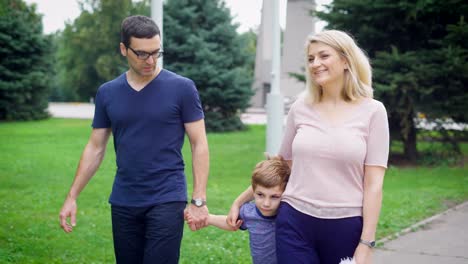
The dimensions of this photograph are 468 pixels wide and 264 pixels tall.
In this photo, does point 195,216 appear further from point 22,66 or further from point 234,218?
point 22,66

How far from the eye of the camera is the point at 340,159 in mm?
3049

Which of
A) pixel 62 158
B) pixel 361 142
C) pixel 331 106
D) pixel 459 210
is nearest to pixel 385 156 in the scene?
pixel 361 142

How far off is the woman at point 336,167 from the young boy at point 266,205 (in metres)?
0.22

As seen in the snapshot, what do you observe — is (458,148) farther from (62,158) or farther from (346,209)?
(346,209)

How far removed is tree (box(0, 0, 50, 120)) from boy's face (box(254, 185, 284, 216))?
29.2 m

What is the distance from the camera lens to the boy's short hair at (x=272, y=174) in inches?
135

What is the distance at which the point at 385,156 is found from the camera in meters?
3.10

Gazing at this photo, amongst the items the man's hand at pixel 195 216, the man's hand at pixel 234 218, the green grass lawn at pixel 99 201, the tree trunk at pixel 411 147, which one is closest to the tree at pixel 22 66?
the green grass lawn at pixel 99 201

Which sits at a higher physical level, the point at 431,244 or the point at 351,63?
the point at 351,63

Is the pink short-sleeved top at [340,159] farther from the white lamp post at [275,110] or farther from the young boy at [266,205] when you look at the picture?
the white lamp post at [275,110]

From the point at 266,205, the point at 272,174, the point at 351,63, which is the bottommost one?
the point at 266,205

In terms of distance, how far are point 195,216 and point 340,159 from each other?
44.8 inches

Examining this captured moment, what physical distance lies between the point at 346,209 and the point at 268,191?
53 centimetres

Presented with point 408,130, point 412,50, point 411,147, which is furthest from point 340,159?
point 411,147
